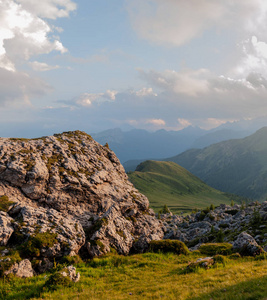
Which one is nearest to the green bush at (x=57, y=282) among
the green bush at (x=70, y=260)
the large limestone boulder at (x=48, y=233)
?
the green bush at (x=70, y=260)

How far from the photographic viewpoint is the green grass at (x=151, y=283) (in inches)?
508

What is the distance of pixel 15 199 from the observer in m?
31.1

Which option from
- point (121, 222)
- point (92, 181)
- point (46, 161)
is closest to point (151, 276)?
point (121, 222)

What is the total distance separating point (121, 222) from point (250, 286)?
20.2 meters

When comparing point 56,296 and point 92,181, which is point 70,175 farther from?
point 56,296

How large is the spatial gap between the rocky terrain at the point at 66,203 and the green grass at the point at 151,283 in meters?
4.15

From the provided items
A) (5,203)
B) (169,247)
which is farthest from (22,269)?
(169,247)

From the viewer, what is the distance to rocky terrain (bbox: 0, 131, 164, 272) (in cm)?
2178

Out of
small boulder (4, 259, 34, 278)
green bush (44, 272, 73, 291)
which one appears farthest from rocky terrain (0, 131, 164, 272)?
green bush (44, 272, 73, 291)

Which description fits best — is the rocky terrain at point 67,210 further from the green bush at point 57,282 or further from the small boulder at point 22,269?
the green bush at point 57,282

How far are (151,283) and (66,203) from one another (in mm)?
23689

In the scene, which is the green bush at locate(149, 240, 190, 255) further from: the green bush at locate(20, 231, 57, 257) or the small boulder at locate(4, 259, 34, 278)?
the small boulder at locate(4, 259, 34, 278)

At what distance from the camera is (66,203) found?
3525 cm

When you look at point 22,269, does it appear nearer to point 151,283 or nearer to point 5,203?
point 151,283
